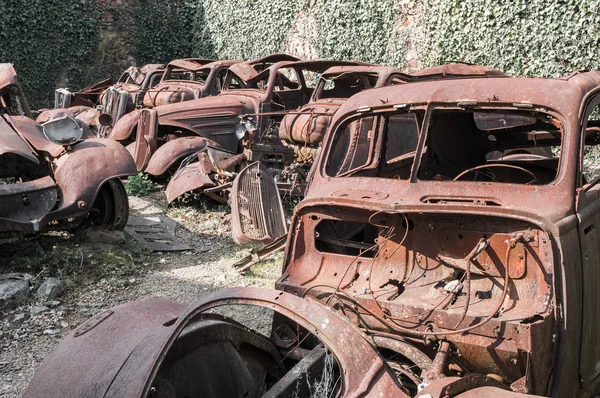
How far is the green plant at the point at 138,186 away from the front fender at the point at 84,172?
267cm

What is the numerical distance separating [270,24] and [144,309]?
14.3 metres

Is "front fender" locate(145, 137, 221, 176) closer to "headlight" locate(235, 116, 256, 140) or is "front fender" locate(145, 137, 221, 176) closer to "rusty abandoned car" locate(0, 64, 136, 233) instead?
"headlight" locate(235, 116, 256, 140)

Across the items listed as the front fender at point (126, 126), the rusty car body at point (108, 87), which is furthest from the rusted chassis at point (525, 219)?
the rusty car body at point (108, 87)

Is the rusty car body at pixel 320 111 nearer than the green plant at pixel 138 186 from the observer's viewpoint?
Yes

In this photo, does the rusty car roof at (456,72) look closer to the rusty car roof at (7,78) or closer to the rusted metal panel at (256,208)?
the rusted metal panel at (256,208)

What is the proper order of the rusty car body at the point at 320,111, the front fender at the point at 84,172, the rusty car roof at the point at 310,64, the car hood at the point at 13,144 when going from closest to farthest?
the car hood at the point at 13,144
the front fender at the point at 84,172
the rusty car body at the point at 320,111
the rusty car roof at the point at 310,64

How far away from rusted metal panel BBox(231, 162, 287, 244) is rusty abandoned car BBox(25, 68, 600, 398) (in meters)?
2.81

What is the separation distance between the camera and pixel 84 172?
6.36m

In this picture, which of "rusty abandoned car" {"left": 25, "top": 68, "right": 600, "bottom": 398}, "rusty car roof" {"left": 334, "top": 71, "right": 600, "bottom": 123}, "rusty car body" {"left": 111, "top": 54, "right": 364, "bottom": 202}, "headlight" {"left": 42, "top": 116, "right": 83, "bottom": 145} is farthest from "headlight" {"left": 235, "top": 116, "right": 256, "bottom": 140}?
"rusty abandoned car" {"left": 25, "top": 68, "right": 600, "bottom": 398}

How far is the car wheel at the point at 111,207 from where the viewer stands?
267 inches

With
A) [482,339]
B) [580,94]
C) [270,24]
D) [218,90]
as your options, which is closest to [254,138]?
[218,90]

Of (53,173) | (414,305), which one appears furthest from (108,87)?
(414,305)

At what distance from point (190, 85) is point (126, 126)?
1479 millimetres

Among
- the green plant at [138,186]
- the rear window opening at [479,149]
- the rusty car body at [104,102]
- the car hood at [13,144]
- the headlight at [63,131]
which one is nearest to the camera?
the rear window opening at [479,149]
